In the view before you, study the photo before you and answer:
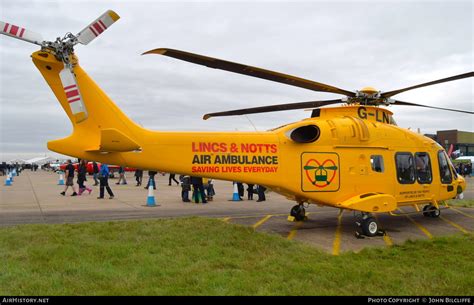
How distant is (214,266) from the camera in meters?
6.38

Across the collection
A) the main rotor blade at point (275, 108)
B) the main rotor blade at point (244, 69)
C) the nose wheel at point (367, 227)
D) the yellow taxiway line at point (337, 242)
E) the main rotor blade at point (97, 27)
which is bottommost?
the yellow taxiway line at point (337, 242)

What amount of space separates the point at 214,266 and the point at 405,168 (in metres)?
6.69

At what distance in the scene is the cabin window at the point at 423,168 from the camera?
10914 millimetres

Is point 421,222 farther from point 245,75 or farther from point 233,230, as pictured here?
point 245,75

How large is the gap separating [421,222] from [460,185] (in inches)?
72.4

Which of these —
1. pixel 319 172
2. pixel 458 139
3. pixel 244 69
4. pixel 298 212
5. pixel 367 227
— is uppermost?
pixel 458 139

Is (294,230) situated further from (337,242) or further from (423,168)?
(423,168)

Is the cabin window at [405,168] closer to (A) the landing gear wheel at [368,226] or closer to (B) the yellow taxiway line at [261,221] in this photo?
Result: (A) the landing gear wheel at [368,226]

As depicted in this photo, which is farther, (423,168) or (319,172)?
Answer: (423,168)

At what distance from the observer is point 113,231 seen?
30.5 ft

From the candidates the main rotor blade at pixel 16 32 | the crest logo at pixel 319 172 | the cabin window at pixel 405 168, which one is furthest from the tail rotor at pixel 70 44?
the cabin window at pixel 405 168

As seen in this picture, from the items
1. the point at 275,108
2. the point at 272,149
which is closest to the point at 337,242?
the point at 272,149

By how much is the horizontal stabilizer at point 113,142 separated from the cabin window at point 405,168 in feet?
23.0
